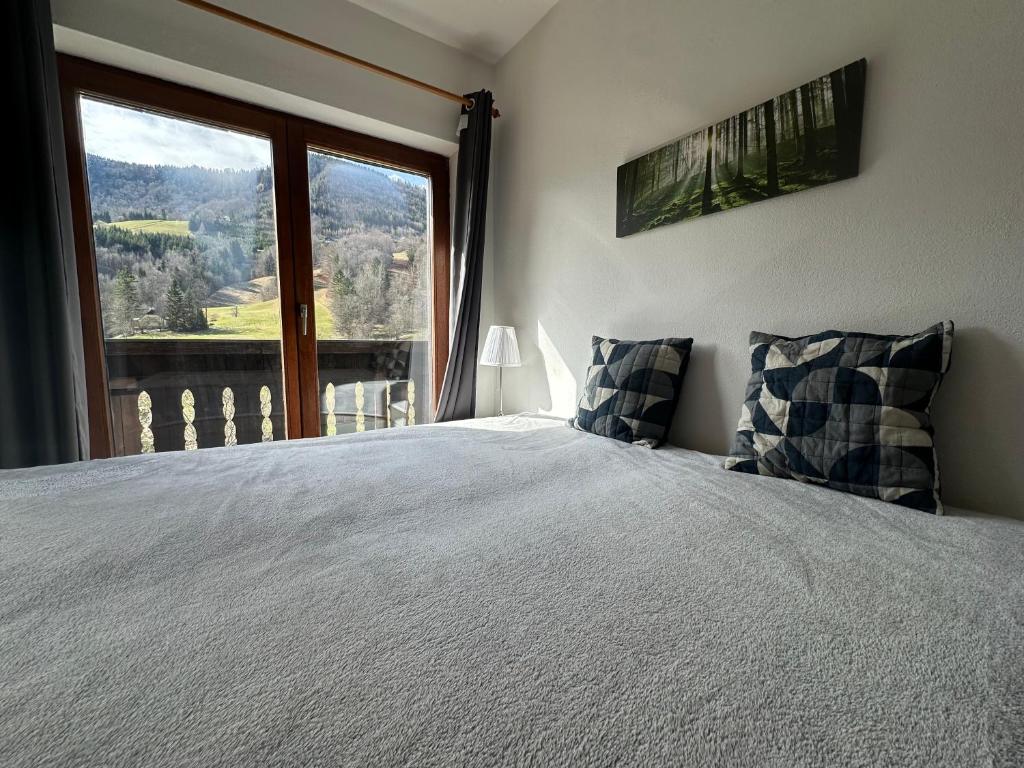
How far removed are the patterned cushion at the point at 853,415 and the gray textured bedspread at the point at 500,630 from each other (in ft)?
0.29

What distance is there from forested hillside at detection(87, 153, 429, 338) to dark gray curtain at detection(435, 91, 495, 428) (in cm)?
34

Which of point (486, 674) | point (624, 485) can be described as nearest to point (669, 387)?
point (624, 485)

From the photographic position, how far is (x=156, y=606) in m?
0.56

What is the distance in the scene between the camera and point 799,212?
133 centimetres

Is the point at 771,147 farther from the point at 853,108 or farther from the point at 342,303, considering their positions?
the point at 342,303

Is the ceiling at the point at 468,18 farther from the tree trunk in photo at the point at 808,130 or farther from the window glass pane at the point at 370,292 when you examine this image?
the tree trunk in photo at the point at 808,130

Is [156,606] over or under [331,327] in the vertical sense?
under

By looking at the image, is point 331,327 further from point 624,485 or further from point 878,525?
point 878,525

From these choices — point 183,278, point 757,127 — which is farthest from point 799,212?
point 183,278

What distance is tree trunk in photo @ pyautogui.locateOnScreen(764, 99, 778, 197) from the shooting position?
1.37 metres

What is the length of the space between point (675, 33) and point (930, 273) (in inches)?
51.7

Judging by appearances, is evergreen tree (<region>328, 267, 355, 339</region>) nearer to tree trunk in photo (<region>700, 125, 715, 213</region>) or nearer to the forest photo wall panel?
the forest photo wall panel

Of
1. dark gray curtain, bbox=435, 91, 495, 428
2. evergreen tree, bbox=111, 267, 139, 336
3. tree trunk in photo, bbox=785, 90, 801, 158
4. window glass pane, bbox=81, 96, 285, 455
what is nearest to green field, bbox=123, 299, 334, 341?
window glass pane, bbox=81, 96, 285, 455

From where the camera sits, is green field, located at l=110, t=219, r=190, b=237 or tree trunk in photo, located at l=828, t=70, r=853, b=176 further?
green field, located at l=110, t=219, r=190, b=237
